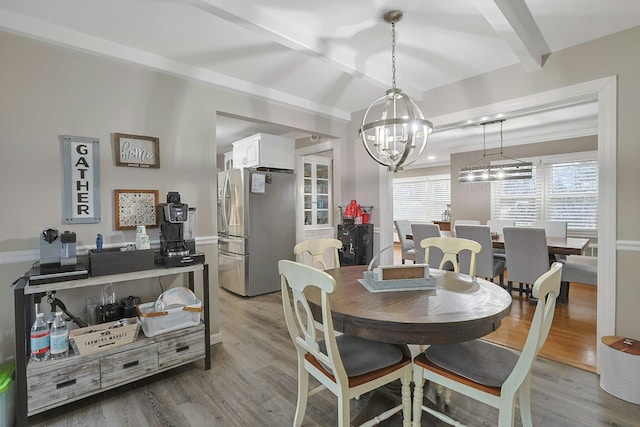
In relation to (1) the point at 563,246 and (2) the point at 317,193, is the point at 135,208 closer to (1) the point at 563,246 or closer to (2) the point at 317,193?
(2) the point at 317,193

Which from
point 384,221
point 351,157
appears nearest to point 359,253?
→ point 384,221

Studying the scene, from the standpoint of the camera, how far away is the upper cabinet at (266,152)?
4340mm

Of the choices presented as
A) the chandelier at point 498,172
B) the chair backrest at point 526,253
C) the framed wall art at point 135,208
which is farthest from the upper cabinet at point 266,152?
the chair backrest at point 526,253

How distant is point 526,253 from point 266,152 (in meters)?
3.42

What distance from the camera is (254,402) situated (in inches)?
77.3

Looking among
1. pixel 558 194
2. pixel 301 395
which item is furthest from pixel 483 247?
pixel 301 395

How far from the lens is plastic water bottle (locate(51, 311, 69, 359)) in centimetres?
183

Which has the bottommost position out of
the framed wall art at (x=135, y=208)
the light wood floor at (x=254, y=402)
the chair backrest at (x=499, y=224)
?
the light wood floor at (x=254, y=402)

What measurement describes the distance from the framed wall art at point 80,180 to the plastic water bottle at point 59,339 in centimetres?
68

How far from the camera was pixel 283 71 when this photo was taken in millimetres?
2725

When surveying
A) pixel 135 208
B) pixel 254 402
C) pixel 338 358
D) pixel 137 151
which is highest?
pixel 137 151

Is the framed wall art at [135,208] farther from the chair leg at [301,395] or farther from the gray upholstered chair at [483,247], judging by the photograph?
the gray upholstered chair at [483,247]

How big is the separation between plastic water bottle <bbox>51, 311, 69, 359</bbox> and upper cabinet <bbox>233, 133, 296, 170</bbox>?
114 inches

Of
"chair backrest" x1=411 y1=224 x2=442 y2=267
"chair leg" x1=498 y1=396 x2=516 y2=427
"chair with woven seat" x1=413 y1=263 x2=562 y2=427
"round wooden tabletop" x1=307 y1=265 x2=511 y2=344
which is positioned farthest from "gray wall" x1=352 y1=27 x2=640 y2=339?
"chair backrest" x1=411 y1=224 x2=442 y2=267
